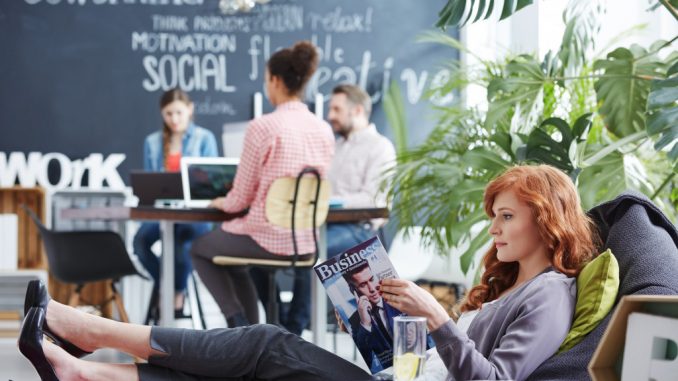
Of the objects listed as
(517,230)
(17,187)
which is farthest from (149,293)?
(517,230)

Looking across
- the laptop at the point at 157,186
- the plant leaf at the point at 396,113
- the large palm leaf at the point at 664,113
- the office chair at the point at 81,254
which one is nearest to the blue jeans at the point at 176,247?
the office chair at the point at 81,254

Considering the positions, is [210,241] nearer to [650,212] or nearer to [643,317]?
[650,212]

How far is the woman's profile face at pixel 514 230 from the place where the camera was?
2221 mm

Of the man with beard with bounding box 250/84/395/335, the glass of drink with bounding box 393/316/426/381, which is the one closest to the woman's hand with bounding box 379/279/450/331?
the glass of drink with bounding box 393/316/426/381

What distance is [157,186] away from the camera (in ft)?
16.2

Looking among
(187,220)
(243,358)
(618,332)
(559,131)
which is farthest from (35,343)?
(187,220)

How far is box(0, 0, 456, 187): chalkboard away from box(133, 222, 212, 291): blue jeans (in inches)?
54.2

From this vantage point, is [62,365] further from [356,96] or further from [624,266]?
[356,96]

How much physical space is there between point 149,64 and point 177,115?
133 centimetres

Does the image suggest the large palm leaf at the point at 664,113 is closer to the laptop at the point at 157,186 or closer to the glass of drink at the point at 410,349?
the glass of drink at the point at 410,349

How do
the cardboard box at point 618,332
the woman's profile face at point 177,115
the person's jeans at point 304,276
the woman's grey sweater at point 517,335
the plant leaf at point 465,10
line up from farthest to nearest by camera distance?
the woman's profile face at point 177,115
the person's jeans at point 304,276
the plant leaf at point 465,10
the woman's grey sweater at point 517,335
the cardboard box at point 618,332

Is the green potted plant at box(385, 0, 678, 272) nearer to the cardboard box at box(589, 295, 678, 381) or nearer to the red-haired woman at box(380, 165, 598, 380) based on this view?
the red-haired woman at box(380, 165, 598, 380)

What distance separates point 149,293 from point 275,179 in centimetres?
263

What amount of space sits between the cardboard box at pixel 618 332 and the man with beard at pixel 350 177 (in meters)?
3.12
